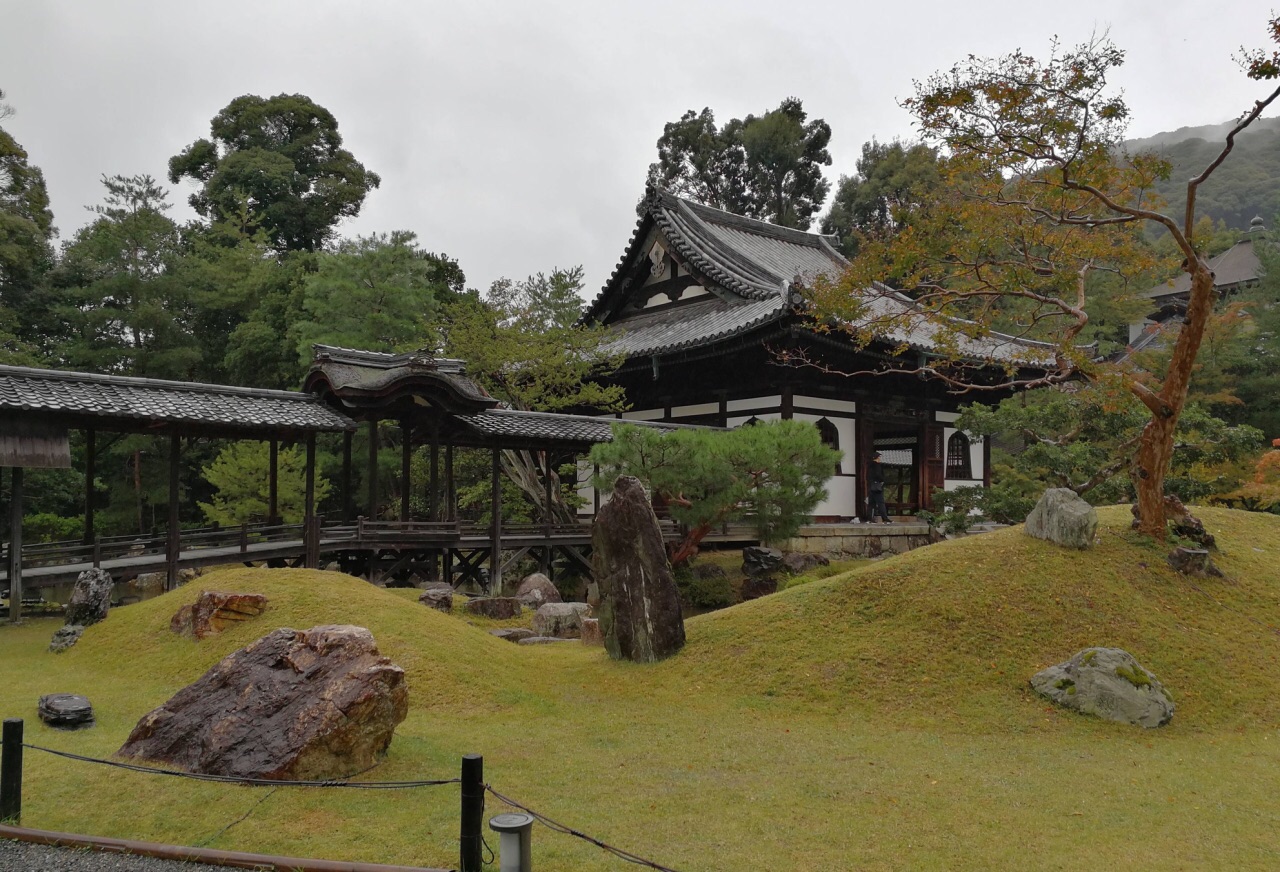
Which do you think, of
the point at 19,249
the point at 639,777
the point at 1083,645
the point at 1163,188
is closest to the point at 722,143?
the point at 19,249

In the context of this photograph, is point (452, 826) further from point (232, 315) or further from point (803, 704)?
point (232, 315)

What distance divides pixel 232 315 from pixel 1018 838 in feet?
110

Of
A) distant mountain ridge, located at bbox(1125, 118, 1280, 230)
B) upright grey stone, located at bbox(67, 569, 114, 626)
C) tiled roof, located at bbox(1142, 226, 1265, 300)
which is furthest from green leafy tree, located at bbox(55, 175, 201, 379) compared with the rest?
distant mountain ridge, located at bbox(1125, 118, 1280, 230)

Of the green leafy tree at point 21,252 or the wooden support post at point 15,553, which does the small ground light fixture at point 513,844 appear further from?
the green leafy tree at point 21,252

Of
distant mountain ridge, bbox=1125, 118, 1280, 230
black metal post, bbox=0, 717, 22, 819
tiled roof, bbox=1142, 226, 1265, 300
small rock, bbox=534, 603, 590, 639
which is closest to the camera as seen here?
black metal post, bbox=0, 717, 22, 819

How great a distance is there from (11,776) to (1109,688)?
27.6ft

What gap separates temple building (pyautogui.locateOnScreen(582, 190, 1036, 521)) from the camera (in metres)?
20.0

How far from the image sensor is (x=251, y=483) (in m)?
24.7

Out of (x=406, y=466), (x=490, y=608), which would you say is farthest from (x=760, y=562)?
(x=406, y=466)

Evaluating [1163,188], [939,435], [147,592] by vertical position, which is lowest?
[147,592]

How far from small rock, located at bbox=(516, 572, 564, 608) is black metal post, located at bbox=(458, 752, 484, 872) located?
11486 millimetres

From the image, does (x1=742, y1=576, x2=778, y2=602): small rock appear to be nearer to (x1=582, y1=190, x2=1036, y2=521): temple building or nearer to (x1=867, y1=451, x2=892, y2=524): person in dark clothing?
(x1=582, y1=190, x2=1036, y2=521): temple building

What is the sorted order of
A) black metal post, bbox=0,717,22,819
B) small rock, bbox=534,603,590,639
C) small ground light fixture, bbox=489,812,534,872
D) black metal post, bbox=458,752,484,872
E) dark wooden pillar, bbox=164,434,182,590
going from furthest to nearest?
dark wooden pillar, bbox=164,434,182,590, small rock, bbox=534,603,590,639, black metal post, bbox=0,717,22,819, black metal post, bbox=458,752,484,872, small ground light fixture, bbox=489,812,534,872

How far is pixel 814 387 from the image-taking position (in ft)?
67.5
